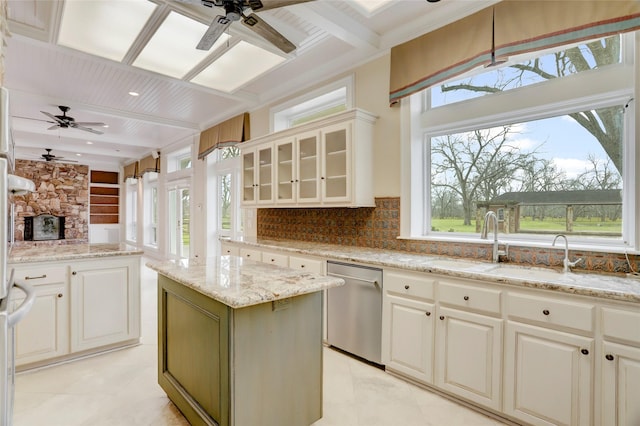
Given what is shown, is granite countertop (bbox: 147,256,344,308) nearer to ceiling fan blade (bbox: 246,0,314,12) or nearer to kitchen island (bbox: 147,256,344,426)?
kitchen island (bbox: 147,256,344,426)

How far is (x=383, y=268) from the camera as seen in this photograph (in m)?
2.47

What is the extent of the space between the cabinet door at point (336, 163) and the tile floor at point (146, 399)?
4.95 feet

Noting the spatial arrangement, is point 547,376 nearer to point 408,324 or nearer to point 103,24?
point 408,324

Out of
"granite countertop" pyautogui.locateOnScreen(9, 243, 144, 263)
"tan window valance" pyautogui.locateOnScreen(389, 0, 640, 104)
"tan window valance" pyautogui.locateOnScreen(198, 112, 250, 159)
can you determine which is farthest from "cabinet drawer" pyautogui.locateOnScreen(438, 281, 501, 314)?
"tan window valance" pyautogui.locateOnScreen(198, 112, 250, 159)

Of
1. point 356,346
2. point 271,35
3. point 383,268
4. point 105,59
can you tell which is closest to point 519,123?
point 383,268

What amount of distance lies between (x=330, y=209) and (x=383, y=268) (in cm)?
132

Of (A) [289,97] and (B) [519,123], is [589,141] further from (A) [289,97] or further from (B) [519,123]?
(A) [289,97]

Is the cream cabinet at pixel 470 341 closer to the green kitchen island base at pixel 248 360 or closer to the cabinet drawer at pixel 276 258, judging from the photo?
the green kitchen island base at pixel 248 360

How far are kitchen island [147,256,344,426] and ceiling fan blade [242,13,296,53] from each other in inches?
61.3

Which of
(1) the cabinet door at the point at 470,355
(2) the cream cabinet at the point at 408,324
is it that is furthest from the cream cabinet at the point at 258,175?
(1) the cabinet door at the point at 470,355

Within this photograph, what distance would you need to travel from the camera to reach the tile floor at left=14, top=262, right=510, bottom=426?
196 cm

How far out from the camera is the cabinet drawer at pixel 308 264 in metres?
2.93

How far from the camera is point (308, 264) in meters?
3.04

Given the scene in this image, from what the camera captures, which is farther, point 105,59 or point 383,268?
point 105,59
